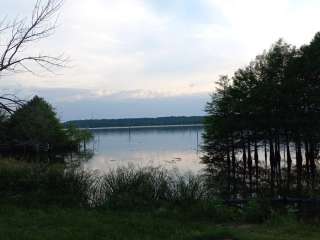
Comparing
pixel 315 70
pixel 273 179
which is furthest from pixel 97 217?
pixel 315 70

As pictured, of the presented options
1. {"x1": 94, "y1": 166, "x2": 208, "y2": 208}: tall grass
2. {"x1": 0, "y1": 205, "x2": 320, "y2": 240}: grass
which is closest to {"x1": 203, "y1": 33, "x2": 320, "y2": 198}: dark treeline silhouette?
{"x1": 94, "y1": 166, "x2": 208, "y2": 208}: tall grass

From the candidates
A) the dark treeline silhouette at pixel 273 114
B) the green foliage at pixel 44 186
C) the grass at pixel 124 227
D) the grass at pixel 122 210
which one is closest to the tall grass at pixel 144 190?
the grass at pixel 122 210

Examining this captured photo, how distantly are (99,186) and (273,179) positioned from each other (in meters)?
36.2

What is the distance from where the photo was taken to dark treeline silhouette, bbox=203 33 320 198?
162 feet

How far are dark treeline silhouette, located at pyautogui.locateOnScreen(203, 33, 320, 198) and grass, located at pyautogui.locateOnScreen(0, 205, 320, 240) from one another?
3398 centimetres

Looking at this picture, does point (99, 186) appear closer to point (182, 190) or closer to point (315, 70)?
point (182, 190)

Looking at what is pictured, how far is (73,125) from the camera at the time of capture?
102500mm

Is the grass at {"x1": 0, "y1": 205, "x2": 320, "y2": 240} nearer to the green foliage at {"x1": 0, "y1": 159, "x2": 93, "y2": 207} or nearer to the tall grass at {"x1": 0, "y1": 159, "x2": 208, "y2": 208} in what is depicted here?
the tall grass at {"x1": 0, "y1": 159, "x2": 208, "y2": 208}

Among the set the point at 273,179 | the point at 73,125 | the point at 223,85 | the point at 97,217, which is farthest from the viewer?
the point at 73,125

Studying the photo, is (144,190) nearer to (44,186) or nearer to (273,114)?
(44,186)

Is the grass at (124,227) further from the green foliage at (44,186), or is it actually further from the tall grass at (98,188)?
the green foliage at (44,186)

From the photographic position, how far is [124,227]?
31.2 ft

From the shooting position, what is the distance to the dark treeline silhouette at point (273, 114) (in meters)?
49.4

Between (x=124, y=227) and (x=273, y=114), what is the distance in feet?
145
